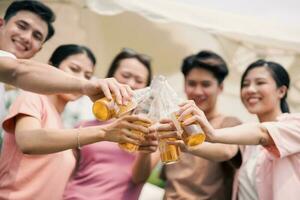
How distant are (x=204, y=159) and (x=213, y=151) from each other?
0.20 metres

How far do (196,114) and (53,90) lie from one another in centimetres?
40

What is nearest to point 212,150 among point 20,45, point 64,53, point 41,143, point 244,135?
point 244,135

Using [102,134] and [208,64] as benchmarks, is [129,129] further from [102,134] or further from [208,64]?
[208,64]

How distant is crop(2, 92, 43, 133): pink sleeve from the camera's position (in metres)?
1.30

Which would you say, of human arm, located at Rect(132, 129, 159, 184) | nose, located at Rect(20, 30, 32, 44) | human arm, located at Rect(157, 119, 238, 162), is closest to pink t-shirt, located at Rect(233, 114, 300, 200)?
human arm, located at Rect(157, 119, 238, 162)

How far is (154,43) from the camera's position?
2.43 metres

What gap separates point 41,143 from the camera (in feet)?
3.81

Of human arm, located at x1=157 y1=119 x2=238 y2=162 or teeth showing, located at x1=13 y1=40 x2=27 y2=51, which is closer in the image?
human arm, located at x1=157 y1=119 x2=238 y2=162

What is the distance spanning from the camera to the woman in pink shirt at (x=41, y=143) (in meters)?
1.12

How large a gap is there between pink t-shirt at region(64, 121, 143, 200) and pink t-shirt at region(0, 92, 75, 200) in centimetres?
10

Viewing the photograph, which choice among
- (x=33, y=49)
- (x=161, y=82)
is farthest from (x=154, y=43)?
(x=161, y=82)

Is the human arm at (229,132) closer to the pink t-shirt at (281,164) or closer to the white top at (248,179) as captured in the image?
the pink t-shirt at (281,164)

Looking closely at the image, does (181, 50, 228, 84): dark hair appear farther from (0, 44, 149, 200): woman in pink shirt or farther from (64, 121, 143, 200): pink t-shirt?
(0, 44, 149, 200): woman in pink shirt

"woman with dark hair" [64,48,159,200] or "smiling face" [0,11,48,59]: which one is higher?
"smiling face" [0,11,48,59]
